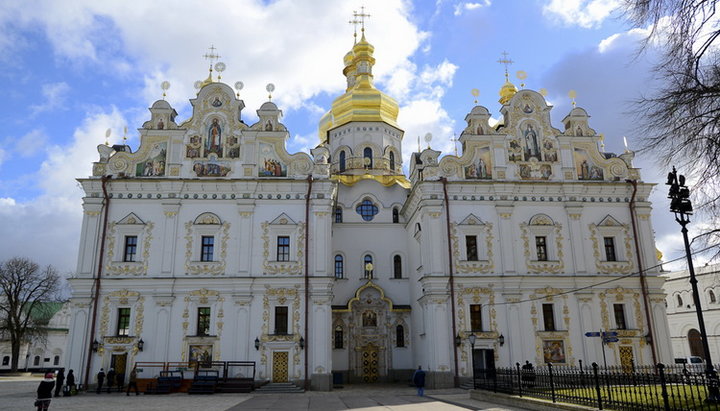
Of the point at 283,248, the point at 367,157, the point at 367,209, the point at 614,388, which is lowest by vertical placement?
the point at 614,388

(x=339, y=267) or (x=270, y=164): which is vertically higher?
(x=270, y=164)

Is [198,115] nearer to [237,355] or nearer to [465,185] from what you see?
[237,355]

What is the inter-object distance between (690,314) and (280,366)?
38383mm

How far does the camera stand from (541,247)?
2798 cm

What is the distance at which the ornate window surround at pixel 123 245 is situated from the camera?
26.1 meters

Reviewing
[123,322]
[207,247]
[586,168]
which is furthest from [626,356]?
[123,322]

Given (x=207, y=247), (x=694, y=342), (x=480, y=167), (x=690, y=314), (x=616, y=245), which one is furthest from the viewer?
(x=690, y=314)

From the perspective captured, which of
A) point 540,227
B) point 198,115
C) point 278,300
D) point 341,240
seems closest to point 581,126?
point 540,227

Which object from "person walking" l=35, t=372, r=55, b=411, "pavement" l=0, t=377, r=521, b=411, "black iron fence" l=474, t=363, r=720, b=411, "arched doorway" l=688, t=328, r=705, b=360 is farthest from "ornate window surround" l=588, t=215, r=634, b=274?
"arched doorway" l=688, t=328, r=705, b=360

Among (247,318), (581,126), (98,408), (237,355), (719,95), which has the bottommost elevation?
(98,408)

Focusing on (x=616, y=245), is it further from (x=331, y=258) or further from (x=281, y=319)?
(x=281, y=319)

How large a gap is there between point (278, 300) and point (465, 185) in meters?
10.8

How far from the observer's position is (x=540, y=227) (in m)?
27.9

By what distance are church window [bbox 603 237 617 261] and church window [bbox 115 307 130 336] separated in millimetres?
23106
